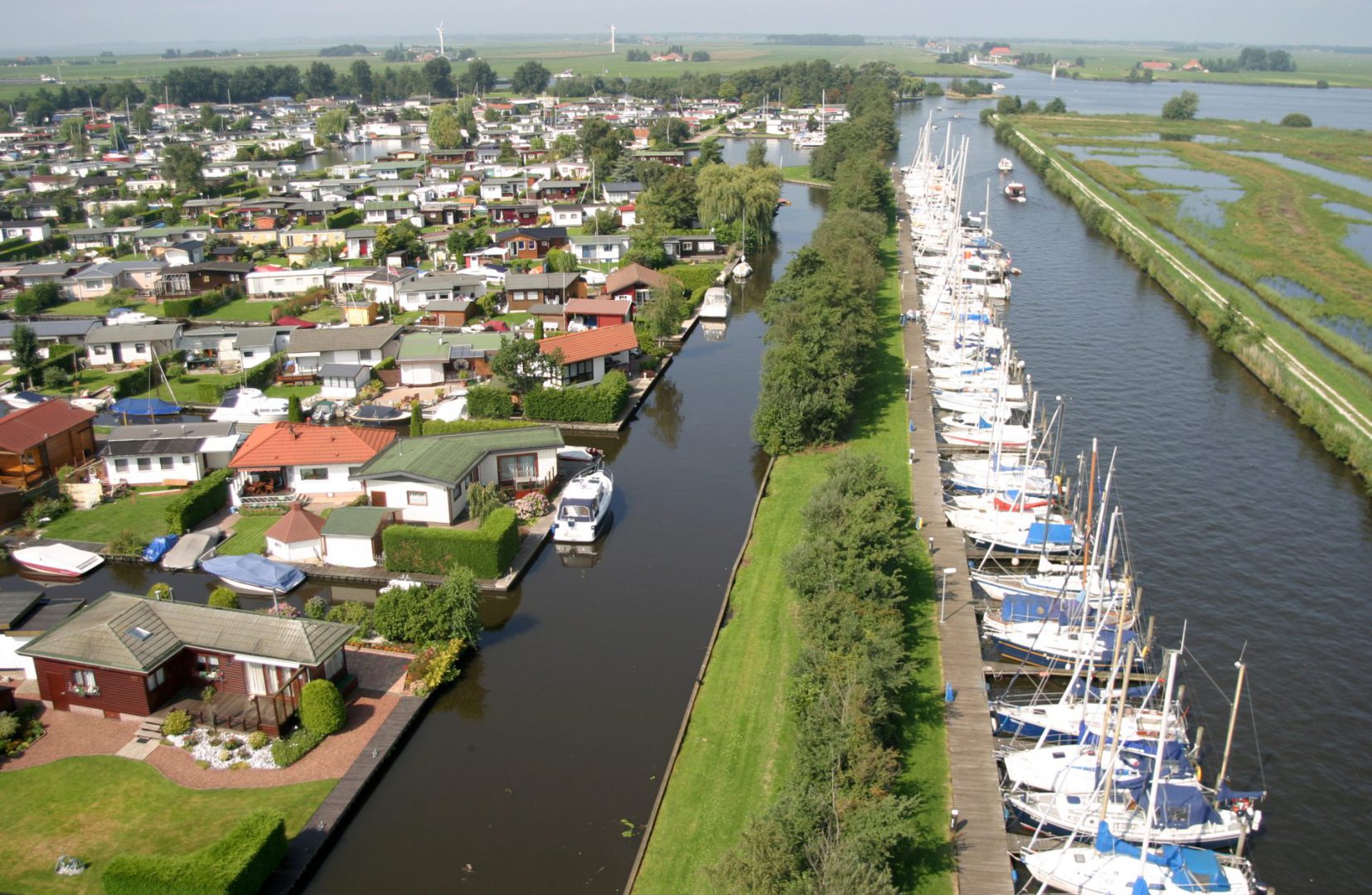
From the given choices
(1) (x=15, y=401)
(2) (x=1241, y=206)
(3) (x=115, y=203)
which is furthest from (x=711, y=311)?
(3) (x=115, y=203)

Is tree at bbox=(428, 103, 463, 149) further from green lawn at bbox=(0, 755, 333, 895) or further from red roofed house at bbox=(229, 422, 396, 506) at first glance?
green lawn at bbox=(0, 755, 333, 895)

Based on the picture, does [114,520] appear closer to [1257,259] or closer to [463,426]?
→ [463,426]

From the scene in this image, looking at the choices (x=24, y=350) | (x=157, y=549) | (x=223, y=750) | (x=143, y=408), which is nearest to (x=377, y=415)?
(x=143, y=408)

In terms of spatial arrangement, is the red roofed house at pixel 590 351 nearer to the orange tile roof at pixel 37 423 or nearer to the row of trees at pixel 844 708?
the row of trees at pixel 844 708

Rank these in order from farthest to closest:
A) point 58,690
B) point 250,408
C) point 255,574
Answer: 1. point 250,408
2. point 255,574
3. point 58,690

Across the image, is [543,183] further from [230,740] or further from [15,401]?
[230,740]

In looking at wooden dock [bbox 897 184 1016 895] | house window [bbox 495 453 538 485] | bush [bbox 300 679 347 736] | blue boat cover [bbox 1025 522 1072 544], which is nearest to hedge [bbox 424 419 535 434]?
house window [bbox 495 453 538 485]
